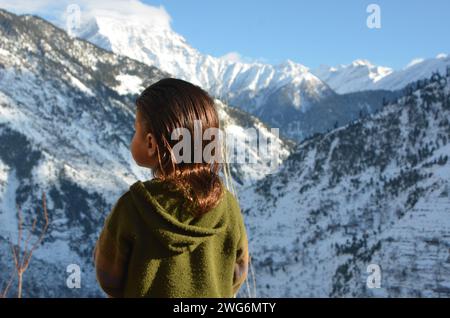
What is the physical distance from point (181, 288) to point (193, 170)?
1037 mm

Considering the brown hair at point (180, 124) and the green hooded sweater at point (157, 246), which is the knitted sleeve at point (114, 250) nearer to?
the green hooded sweater at point (157, 246)

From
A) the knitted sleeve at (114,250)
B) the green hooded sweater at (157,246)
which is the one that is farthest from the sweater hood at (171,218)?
the knitted sleeve at (114,250)

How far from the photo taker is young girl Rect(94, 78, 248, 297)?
5.35 metres

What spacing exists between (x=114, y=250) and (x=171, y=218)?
59cm

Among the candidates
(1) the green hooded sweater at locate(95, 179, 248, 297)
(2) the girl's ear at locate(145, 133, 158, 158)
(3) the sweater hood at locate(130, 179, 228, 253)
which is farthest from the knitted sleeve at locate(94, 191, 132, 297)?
(2) the girl's ear at locate(145, 133, 158, 158)

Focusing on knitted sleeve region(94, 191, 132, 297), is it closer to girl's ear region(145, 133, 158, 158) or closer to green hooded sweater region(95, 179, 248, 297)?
green hooded sweater region(95, 179, 248, 297)

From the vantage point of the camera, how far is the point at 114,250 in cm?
543

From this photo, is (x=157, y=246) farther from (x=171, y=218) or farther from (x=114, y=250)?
(x=114, y=250)

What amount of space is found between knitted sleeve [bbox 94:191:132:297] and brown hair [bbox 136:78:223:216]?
505mm

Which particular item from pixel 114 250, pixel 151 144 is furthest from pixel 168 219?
pixel 151 144

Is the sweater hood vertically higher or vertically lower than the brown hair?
lower

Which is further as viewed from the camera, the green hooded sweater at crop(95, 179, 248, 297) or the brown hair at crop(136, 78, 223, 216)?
the brown hair at crop(136, 78, 223, 216)
